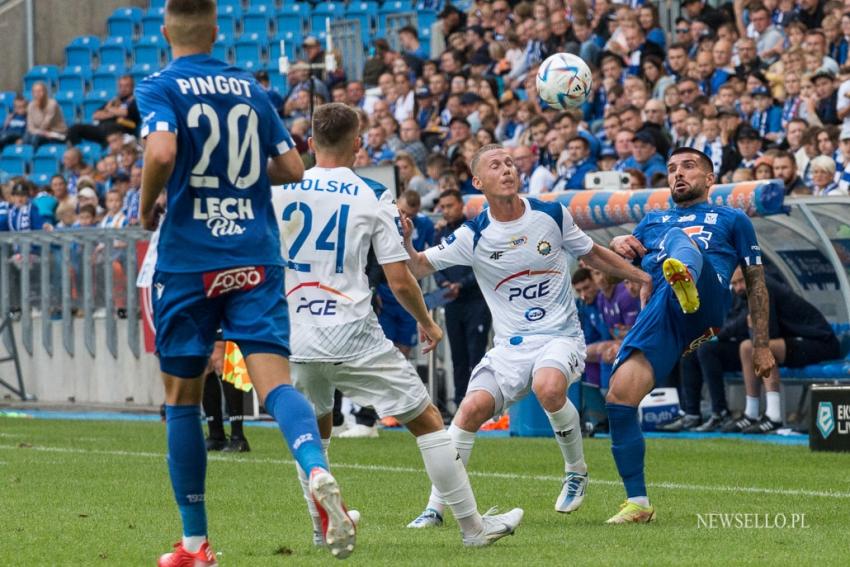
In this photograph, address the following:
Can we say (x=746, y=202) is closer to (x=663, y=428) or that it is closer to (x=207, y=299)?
(x=663, y=428)

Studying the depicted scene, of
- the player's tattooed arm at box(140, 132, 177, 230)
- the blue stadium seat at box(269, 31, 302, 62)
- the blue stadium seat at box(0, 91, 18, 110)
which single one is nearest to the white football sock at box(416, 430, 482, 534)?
the player's tattooed arm at box(140, 132, 177, 230)

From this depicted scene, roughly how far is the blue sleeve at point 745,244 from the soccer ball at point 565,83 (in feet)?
14.4

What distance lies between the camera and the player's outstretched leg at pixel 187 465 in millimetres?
6262

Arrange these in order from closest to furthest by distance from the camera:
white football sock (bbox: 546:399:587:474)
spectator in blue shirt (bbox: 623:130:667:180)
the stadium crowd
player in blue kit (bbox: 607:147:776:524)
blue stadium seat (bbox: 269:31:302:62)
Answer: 1. player in blue kit (bbox: 607:147:776:524)
2. white football sock (bbox: 546:399:587:474)
3. the stadium crowd
4. spectator in blue shirt (bbox: 623:130:667:180)
5. blue stadium seat (bbox: 269:31:302:62)

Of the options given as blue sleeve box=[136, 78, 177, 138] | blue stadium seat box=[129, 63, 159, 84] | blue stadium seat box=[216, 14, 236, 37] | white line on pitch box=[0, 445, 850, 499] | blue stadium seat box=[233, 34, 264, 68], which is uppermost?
blue stadium seat box=[216, 14, 236, 37]

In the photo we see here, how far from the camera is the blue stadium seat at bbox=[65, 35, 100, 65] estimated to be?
1189 inches

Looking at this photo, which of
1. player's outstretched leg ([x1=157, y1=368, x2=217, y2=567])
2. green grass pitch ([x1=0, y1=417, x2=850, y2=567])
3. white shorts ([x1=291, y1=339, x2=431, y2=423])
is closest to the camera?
player's outstretched leg ([x1=157, y1=368, x2=217, y2=567])

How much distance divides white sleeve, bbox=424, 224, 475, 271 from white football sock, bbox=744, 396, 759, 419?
6.35m

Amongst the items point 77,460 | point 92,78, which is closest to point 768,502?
point 77,460

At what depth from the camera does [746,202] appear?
1328 centimetres

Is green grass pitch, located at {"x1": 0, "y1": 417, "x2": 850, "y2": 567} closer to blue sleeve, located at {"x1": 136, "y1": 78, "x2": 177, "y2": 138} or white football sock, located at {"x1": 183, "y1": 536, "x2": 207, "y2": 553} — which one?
white football sock, located at {"x1": 183, "y1": 536, "x2": 207, "y2": 553}

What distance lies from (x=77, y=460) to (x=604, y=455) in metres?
4.08

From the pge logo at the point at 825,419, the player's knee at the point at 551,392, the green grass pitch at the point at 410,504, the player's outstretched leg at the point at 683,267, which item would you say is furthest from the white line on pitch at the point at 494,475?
the pge logo at the point at 825,419

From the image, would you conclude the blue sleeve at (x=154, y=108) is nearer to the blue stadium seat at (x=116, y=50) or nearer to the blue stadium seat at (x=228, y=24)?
the blue stadium seat at (x=228, y=24)
